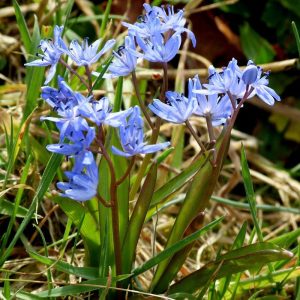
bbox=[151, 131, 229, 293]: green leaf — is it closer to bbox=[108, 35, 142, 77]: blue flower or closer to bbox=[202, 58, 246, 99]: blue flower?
bbox=[202, 58, 246, 99]: blue flower

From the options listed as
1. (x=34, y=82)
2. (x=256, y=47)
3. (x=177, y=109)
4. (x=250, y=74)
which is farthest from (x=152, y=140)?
(x=256, y=47)

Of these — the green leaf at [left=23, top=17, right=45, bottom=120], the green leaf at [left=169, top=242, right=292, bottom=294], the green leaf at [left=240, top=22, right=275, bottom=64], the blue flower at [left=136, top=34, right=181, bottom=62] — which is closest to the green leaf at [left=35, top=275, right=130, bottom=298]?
the green leaf at [left=169, top=242, right=292, bottom=294]

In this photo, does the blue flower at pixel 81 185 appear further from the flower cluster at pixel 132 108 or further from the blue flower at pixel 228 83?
→ the blue flower at pixel 228 83

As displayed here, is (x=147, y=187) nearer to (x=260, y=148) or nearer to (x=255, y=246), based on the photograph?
(x=255, y=246)

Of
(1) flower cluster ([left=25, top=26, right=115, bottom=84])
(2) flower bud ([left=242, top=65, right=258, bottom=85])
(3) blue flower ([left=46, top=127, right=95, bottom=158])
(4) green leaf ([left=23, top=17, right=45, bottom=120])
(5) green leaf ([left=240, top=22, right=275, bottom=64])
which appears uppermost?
(2) flower bud ([left=242, top=65, right=258, bottom=85])

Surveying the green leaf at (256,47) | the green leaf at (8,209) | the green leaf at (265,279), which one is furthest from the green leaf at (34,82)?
the green leaf at (256,47)

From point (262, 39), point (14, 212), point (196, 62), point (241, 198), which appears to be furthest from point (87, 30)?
point (14, 212)
